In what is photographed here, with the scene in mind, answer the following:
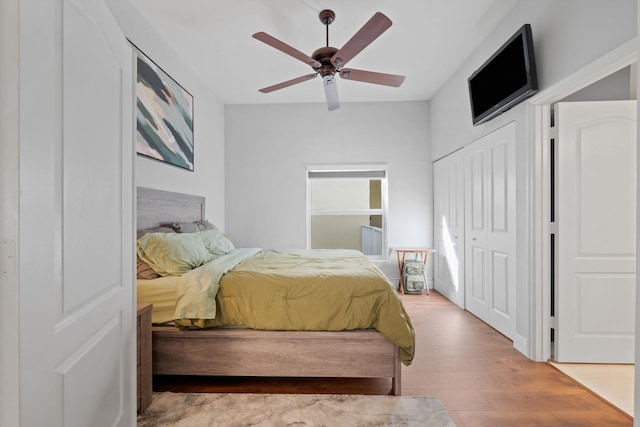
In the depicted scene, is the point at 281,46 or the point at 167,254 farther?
the point at 281,46

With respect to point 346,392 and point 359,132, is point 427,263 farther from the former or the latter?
point 346,392

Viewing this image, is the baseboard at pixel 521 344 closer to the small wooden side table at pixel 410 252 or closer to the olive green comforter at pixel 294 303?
the olive green comforter at pixel 294 303

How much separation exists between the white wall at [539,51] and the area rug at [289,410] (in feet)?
4.25

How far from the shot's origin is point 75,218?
872 mm

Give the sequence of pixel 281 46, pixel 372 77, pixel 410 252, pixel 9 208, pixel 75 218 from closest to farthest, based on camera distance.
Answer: pixel 9 208
pixel 75 218
pixel 281 46
pixel 372 77
pixel 410 252

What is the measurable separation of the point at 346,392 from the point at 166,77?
10.4 feet

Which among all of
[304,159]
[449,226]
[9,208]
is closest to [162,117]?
[304,159]

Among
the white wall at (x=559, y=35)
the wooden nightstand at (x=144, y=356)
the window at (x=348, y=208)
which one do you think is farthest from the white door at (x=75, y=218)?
the window at (x=348, y=208)

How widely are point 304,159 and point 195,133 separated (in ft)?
5.45

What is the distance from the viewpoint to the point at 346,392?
1.95 meters

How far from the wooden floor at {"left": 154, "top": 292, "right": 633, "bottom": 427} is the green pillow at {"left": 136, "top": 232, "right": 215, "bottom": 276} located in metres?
0.76

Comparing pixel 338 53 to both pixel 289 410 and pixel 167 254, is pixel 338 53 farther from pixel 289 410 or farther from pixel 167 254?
pixel 289 410

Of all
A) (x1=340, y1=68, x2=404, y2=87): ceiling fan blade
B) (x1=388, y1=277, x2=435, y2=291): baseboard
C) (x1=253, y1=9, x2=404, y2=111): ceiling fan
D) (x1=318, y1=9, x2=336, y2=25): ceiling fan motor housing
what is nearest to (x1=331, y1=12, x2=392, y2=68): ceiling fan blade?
(x1=253, y1=9, x2=404, y2=111): ceiling fan

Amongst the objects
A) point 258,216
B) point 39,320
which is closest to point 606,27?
point 39,320
